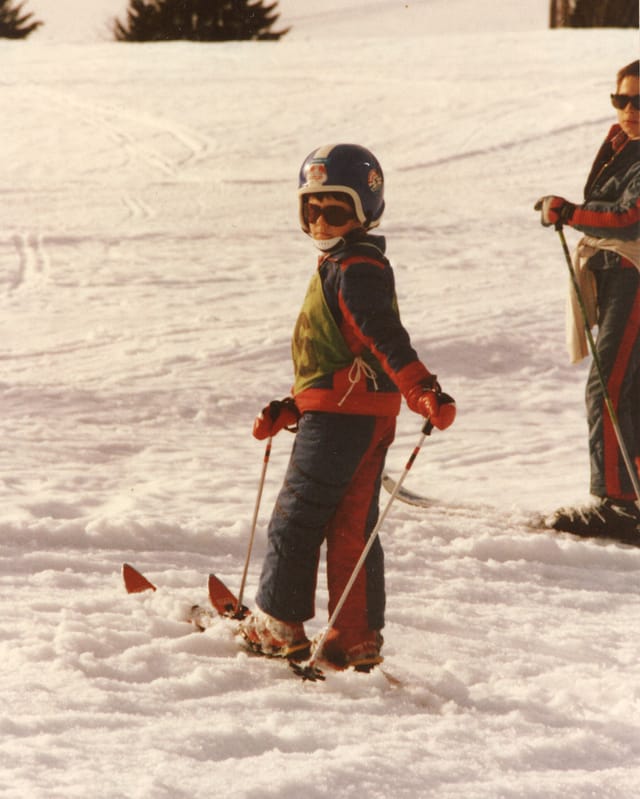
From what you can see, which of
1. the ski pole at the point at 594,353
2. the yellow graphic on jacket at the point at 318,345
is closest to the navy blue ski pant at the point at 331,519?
the yellow graphic on jacket at the point at 318,345

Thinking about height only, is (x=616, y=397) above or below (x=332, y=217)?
below

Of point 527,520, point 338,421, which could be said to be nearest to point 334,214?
point 338,421

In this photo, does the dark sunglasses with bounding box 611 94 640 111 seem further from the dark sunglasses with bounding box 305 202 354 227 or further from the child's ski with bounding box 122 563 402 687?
the child's ski with bounding box 122 563 402 687

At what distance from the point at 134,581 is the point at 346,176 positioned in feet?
5.07

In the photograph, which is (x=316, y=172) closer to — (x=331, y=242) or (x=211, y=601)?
(x=331, y=242)

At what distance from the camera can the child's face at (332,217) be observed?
10.2 feet

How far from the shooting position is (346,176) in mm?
3072

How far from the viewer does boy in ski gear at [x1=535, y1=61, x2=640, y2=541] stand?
442cm

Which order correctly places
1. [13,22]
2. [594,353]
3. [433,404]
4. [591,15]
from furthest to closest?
1. [13,22]
2. [591,15]
3. [594,353]
4. [433,404]

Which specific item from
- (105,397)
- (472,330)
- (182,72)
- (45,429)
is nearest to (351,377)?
(45,429)

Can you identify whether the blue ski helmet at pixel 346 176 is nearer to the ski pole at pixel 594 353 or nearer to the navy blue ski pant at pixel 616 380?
the ski pole at pixel 594 353

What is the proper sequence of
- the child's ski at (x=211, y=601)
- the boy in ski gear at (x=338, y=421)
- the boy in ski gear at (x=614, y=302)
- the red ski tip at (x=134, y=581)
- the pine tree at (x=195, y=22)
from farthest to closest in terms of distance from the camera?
the pine tree at (x=195, y=22) < the boy in ski gear at (x=614, y=302) < the red ski tip at (x=134, y=581) < the child's ski at (x=211, y=601) < the boy in ski gear at (x=338, y=421)

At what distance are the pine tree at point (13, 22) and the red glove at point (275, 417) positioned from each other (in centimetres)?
2120

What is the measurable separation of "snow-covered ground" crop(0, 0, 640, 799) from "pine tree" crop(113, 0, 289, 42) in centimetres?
485
